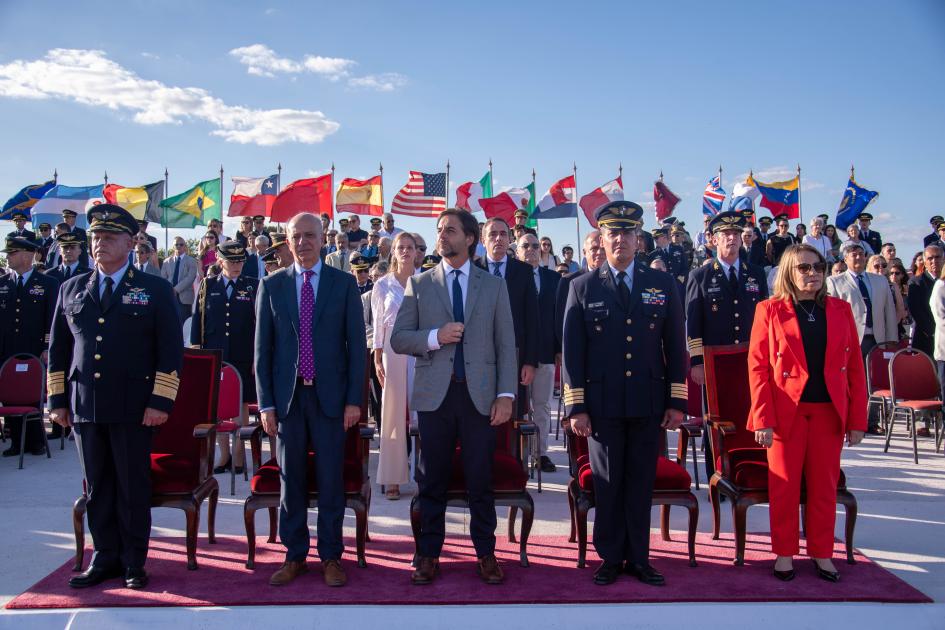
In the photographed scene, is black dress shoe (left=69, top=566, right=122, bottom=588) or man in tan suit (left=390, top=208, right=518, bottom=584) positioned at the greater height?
man in tan suit (left=390, top=208, right=518, bottom=584)

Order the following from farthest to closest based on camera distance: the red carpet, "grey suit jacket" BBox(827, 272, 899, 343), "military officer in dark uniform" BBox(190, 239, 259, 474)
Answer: "grey suit jacket" BBox(827, 272, 899, 343) → "military officer in dark uniform" BBox(190, 239, 259, 474) → the red carpet

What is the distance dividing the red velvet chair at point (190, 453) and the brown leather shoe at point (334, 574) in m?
0.87

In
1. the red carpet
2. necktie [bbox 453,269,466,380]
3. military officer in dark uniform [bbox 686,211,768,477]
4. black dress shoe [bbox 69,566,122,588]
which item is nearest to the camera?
the red carpet

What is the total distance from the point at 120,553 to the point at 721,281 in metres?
4.95

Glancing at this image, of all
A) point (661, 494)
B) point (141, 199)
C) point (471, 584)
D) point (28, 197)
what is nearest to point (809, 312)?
point (661, 494)

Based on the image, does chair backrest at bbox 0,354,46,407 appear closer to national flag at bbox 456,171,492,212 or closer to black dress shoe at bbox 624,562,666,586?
black dress shoe at bbox 624,562,666,586

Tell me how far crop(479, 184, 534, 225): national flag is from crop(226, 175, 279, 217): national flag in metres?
5.13

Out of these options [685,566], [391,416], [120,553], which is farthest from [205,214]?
[685,566]

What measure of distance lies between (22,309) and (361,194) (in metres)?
10.2

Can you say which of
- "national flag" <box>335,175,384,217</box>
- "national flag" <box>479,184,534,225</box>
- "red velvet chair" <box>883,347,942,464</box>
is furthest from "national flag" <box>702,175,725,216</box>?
"red velvet chair" <box>883,347,942,464</box>

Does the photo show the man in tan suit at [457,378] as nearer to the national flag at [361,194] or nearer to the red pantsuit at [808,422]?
the red pantsuit at [808,422]

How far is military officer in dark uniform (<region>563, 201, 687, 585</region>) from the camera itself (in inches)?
162

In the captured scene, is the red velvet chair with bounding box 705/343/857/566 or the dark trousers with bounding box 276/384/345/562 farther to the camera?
the red velvet chair with bounding box 705/343/857/566

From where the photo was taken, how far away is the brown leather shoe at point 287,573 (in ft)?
13.3
